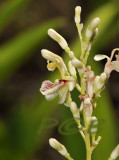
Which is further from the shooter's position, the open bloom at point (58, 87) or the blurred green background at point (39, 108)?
the blurred green background at point (39, 108)

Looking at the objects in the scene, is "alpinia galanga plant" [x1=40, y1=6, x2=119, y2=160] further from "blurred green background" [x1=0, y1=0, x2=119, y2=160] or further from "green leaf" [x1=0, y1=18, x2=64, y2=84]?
"green leaf" [x1=0, y1=18, x2=64, y2=84]

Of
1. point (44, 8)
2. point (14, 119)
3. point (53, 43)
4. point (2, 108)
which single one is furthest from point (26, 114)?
point (44, 8)

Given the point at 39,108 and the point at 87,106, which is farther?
the point at 39,108

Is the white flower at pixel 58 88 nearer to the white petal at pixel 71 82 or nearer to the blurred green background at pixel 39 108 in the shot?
the white petal at pixel 71 82

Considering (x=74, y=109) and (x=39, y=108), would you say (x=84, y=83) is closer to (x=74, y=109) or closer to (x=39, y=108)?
(x=74, y=109)

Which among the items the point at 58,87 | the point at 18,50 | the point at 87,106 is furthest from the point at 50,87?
the point at 18,50

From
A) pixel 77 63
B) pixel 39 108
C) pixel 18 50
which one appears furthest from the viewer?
pixel 18 50

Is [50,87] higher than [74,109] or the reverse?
higher

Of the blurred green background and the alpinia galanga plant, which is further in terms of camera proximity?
the blurred green background

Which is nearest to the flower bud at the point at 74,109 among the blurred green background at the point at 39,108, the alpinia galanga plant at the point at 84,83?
the alpinia galanga plant at the point at 84,83

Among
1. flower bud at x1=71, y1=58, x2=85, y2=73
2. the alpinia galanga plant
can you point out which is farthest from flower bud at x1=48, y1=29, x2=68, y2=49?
flower bud at x1=71, y1=58, x2=85, y2=73
